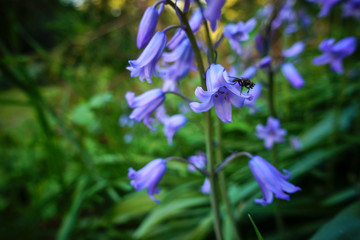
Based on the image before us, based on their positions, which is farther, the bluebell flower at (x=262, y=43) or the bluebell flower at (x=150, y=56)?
the bluebell flower at (x=262, y=43)

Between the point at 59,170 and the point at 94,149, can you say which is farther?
the point at 94,149

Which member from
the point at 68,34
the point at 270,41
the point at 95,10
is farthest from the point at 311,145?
the point at 68,34

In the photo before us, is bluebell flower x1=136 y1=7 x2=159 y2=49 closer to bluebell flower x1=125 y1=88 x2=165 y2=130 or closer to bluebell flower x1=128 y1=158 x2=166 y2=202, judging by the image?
bluebell flower x1=125 y1=88 x2=165 y2=130

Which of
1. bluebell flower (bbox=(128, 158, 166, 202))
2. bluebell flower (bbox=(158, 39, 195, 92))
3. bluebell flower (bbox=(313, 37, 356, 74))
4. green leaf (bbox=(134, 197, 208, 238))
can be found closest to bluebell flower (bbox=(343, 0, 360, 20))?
bluebell flower (bbox=(313, 37, 356, 74))

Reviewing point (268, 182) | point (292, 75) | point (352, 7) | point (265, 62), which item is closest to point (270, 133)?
point (292, 75)

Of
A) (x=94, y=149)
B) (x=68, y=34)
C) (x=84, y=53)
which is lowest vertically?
(x=94, y=149)

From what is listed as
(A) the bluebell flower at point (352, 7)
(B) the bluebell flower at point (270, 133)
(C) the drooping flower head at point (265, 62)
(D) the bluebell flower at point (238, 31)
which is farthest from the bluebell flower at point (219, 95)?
(A) the bluebell flower at point (352, 7)

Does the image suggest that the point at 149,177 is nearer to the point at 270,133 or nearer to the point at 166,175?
the point at 270,133

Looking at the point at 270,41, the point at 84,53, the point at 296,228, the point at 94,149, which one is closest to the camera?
the point at 270,41

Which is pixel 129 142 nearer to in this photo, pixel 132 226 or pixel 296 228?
pixel 132 226

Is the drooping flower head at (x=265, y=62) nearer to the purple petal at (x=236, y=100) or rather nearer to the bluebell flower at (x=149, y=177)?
the purple petal at (x=236, y=100)
